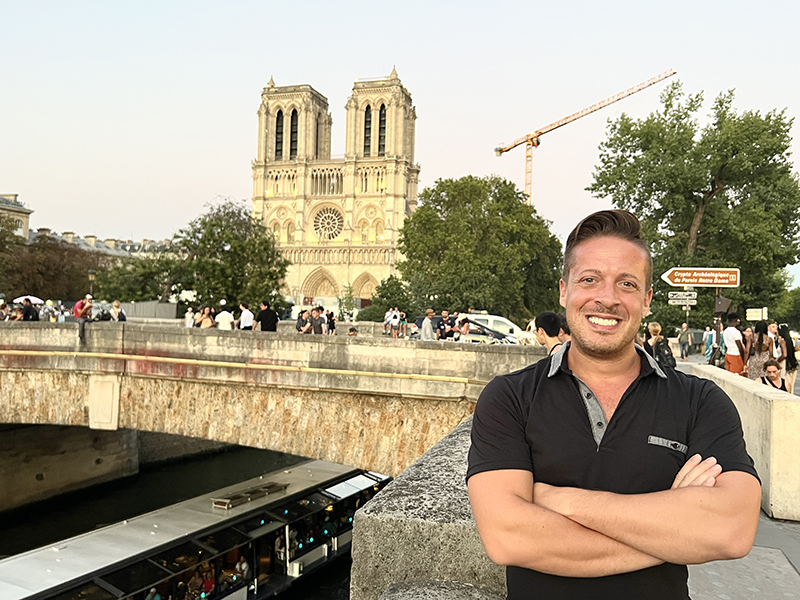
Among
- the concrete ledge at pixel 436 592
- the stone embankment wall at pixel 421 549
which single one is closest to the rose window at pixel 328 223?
the stone embankment wall at pixel 421 549

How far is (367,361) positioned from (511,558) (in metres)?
10.6

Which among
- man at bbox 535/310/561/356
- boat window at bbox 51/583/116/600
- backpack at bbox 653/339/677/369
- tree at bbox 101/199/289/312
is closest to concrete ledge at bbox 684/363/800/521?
man at bbox 535/310/561/356

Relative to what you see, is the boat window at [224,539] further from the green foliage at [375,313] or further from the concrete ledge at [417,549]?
the green foliage at [375,313]

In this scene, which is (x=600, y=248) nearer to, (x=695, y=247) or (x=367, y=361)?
(x=367, y=361)

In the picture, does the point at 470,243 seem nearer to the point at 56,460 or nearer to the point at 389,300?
the point at 389,300

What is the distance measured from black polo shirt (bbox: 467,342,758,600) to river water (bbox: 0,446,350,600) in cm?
1398

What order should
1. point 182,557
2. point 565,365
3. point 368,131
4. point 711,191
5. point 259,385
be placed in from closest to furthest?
point 565,365 → point 182,557 → point 259,385 → point 711,191 → point 368,131

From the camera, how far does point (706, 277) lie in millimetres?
14320

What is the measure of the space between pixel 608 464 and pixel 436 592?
0.73 m

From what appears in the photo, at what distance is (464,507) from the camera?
2449 mm

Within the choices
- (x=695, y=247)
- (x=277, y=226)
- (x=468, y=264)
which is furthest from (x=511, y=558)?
(x=277, y=226)

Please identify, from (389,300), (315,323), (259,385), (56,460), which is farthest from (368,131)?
(259,385)

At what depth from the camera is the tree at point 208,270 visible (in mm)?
32938

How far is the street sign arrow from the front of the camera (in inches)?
555
